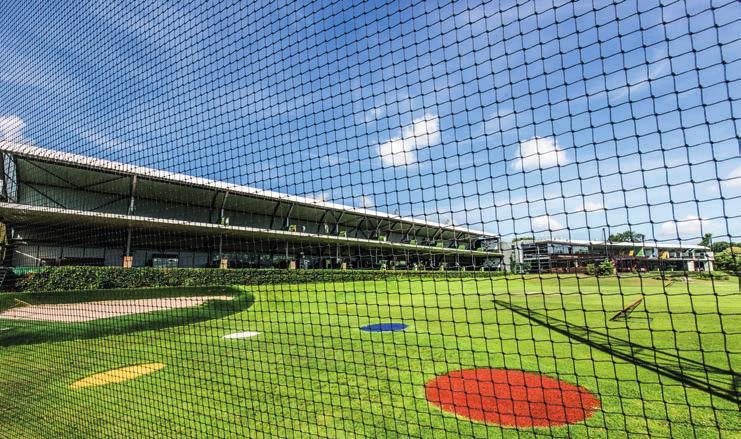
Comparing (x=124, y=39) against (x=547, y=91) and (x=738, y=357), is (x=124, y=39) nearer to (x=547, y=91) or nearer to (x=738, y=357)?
(x=547, y=91)

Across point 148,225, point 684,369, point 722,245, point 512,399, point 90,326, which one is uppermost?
point 148,225

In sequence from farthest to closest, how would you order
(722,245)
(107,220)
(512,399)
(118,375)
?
(107,220)
(118,375)
(722,245)
(512,399)

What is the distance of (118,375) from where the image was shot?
5.27m

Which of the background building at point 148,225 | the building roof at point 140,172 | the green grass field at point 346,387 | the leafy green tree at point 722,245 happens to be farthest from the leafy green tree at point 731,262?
the background building at point 148,225

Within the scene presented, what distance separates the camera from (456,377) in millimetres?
4633

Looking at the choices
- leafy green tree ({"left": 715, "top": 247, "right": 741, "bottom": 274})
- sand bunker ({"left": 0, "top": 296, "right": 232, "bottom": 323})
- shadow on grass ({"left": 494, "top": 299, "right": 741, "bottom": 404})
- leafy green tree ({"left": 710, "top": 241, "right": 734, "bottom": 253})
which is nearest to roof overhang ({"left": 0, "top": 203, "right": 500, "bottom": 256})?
sand bunker ({"left": 0, "top": 296, "right": 232, "bottom": 323})

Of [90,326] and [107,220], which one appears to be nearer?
[90,326]

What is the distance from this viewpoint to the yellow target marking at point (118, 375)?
5.01 meters

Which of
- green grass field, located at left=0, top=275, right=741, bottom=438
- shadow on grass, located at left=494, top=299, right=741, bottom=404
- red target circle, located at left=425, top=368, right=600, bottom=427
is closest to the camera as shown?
green grass field, located at left=0, top=275, right=741, bottom=438

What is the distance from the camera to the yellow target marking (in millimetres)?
5012

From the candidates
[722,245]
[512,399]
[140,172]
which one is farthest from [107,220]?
[722,245]

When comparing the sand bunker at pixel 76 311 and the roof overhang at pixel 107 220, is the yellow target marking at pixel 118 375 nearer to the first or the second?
the sand bunker at pixel 76 311

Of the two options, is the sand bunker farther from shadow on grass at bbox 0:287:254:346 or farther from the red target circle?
the red target circle

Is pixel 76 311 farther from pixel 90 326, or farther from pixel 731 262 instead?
pixel 731 262
